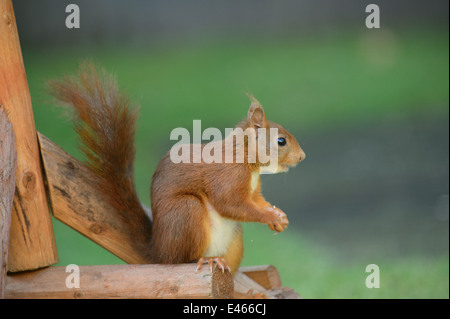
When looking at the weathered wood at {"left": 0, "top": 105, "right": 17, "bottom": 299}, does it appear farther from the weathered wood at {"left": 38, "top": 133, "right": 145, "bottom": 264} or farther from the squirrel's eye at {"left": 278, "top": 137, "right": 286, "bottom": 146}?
the squirrel's eye at {"left": 278, "top": 137, "right": 286, "bottom": 146}

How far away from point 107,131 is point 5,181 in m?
0.40

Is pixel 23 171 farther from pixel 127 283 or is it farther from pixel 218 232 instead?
pixel 218 232

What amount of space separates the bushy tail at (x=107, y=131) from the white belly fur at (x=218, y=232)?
0.24 metres

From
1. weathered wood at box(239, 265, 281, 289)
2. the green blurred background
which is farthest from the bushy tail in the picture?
the green blurred background

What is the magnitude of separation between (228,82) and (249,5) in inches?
24.9

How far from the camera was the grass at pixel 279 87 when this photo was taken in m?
3.39

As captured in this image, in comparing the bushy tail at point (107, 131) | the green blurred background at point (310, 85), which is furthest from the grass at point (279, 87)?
the bushy tail at point (107, 131)

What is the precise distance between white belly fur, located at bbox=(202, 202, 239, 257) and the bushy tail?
0.78ft

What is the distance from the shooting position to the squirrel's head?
1.60 metres

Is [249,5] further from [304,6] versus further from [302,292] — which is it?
[302,292]

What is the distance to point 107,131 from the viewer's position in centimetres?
173
